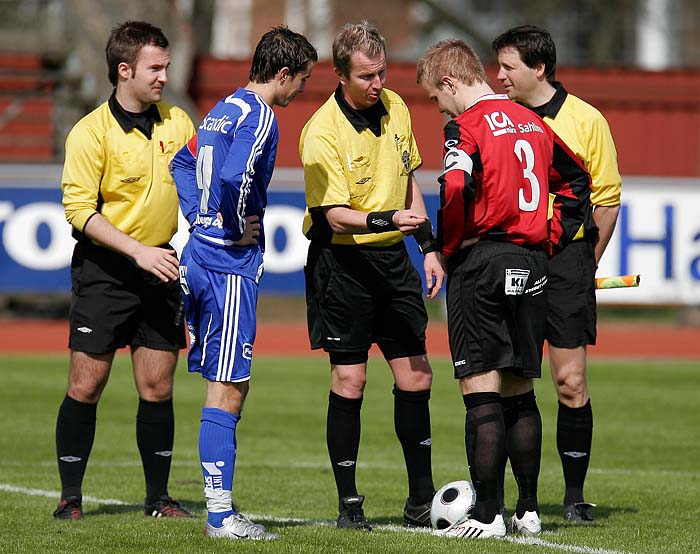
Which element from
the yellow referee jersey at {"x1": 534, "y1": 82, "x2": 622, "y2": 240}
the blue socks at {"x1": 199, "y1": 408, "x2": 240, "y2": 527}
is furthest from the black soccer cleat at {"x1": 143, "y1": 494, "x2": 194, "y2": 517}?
the yellow referee jersey at {"x1": 534, "y1": 82, "x2": 622, "y2": 240}

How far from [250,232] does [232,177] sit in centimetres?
30

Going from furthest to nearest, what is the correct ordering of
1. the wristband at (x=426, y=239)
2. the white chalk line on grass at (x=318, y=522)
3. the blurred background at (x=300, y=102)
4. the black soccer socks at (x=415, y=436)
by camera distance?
the blurred background at (x=300, y=102) → the black soccer socks at (x=415, y=436) → the wristband at (x=426, y=239) → the white chalk line on grass at (x=318, y=522)

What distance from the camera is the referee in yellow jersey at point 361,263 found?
253 inches

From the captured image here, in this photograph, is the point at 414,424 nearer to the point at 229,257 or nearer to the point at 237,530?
the point at 237,530

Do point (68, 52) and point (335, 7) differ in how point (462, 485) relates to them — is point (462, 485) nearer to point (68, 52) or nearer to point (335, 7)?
point (68, 52)

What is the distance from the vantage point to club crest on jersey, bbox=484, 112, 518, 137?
6.08m

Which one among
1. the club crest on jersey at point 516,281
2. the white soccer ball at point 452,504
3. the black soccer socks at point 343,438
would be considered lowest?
the white soccer ball at point 452,504

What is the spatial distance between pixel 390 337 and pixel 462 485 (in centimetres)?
83

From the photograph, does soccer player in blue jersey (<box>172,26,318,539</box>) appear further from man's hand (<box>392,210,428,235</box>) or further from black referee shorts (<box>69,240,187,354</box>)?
black referee shorts (<box>69,240,187,354</box>)

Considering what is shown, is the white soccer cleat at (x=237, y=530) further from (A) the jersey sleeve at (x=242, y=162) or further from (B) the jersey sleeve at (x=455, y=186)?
(B) the jersey sleeve at (x=455, y=186)

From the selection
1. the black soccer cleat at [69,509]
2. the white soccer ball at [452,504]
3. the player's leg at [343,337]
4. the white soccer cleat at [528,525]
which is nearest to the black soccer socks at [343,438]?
the player's leg at [343,337]

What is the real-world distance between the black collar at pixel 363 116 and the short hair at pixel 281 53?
1.50 feet

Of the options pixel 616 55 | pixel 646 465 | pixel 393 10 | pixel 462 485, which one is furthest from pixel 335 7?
pixel 462 485

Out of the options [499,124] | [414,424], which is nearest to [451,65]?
[499,124]
